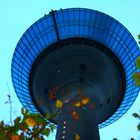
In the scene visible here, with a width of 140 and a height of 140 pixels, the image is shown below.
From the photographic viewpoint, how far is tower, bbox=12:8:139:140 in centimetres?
3941

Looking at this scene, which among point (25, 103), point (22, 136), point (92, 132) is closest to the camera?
point (22, 136)

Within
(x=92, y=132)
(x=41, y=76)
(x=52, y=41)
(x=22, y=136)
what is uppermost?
(x=52, y=41)

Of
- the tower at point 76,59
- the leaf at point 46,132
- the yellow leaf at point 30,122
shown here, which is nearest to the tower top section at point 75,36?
the tower at point 76,59

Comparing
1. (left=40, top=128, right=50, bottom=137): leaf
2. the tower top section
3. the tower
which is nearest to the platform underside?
the tower

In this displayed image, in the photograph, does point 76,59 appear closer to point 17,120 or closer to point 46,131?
point 46,131

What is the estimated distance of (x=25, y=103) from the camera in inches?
1876

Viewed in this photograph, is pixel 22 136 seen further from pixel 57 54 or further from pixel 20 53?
pixel 20 53

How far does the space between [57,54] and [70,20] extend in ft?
18.5

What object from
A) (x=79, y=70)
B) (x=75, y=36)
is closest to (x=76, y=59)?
(x=79, y=70)

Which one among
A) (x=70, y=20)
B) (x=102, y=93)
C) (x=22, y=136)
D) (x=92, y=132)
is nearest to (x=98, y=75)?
(x=102, y=93)

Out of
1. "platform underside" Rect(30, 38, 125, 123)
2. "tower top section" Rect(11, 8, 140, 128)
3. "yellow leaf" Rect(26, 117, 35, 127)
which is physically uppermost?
"tower top section" Rect(11, 8, 140, 128)

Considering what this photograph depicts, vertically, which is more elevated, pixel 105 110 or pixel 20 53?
pixel 20 53

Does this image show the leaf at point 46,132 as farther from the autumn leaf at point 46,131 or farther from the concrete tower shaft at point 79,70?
the concrete tower shaft at point 79,70

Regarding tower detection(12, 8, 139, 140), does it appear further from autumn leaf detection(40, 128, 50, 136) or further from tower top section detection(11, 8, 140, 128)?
autumn leaf detection(40, 128, 50, 136)
